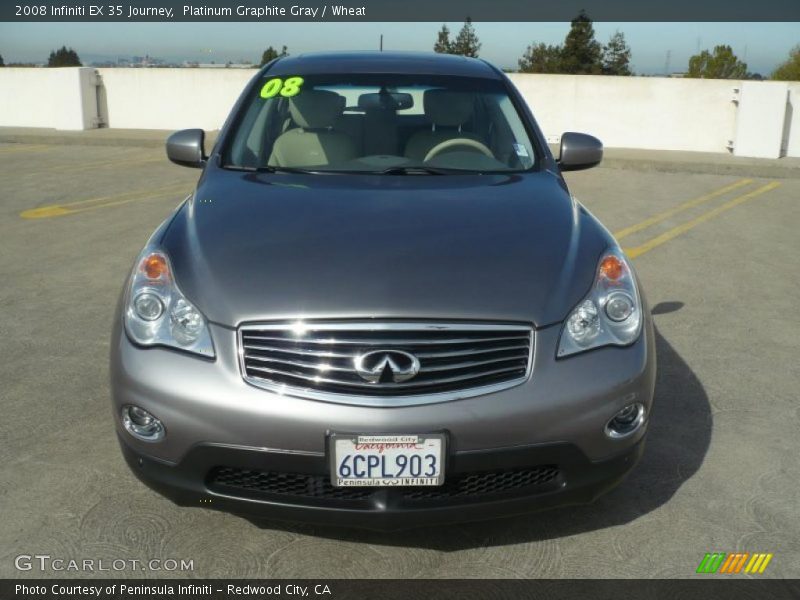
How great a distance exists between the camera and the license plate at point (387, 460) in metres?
2.45

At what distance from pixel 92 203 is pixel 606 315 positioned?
26.4 feet

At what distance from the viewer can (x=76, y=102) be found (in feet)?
58.3

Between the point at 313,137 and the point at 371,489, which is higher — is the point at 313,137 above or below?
above

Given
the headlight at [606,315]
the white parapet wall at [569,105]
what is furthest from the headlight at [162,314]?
the white parapet wall at [569,105]

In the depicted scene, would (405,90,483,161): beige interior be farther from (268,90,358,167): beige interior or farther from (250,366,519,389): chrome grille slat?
(250,366,519,389): chrome grille slat

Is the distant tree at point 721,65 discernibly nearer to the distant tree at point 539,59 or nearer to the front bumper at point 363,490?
the distant tree at point 539,59

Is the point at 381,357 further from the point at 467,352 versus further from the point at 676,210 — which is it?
the point at 676,210

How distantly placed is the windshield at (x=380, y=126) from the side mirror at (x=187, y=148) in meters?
0.27

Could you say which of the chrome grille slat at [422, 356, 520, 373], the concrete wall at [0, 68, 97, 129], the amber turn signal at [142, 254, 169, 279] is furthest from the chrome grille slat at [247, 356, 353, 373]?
the concrete wall at [0, 68, 97, 129]

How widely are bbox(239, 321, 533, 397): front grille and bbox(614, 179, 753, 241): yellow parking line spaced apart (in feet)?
18.3

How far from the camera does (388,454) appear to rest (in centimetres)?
247

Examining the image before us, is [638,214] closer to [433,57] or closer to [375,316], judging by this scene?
[433,57]

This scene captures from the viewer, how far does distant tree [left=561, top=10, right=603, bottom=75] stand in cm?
9944

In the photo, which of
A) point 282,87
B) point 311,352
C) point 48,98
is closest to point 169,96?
point 48,98
